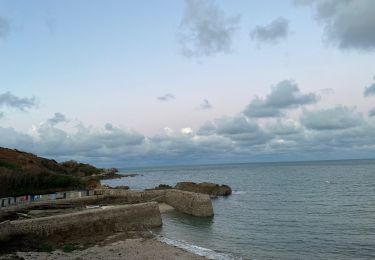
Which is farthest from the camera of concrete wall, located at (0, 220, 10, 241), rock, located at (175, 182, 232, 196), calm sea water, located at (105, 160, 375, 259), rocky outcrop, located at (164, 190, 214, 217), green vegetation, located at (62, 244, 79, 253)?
rock, located at (175, 182, 232, 196)

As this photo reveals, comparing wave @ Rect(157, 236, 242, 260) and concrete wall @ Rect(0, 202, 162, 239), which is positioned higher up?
concrete wall @ Rect(0, 202, 162, 239)

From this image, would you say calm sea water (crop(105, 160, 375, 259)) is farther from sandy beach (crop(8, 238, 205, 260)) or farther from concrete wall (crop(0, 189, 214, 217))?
sandy beach (crop(8, 238, 205, 260))

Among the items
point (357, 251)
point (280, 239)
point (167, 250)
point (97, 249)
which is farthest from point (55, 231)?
point (357, 251)

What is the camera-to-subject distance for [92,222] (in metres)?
32.6

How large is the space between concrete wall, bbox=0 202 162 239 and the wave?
462 cm

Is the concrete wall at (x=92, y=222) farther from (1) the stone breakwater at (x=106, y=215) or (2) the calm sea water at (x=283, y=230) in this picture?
(2) the calm sea water at (x=283, y=230)

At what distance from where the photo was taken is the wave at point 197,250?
26.3 metres

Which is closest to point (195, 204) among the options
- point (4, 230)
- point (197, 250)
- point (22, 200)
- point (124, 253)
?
point (197, 250)

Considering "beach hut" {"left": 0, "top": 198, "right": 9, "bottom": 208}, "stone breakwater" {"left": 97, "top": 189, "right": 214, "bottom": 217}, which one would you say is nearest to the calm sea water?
"stone breakwater" {"left": 97, "top": 189, "right": 214, "bottom": 217}

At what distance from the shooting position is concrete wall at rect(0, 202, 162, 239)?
29.2 m

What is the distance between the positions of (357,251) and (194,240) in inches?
501

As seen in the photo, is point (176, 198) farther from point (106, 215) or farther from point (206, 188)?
point (206, 188)

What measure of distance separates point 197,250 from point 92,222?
32.2ft

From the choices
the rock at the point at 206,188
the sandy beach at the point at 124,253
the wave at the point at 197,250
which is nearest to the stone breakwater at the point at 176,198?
the wave at the point at 197,250
